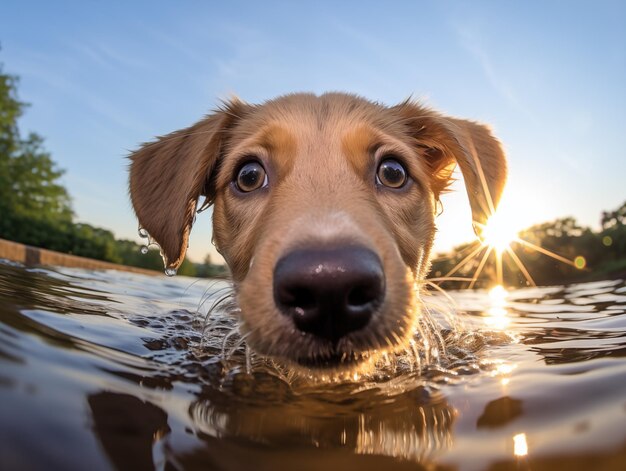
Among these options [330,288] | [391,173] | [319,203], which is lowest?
[330,288]

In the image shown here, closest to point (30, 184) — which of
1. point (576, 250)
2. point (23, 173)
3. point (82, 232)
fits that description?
point (23, 173)

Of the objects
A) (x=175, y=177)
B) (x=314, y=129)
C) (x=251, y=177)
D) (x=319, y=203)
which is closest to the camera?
(x=319, y=203)

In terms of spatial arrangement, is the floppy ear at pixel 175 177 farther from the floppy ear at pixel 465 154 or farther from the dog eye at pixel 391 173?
the floppy ear at pixel 465 154

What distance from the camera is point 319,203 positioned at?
3.02 m

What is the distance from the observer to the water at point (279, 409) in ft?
5.28

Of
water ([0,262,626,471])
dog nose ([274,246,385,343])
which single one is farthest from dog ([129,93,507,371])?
water ([0,262,626,471])

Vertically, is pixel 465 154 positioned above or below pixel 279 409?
above

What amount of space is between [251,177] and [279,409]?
83.2 inches

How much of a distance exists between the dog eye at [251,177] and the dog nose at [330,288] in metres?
1.64

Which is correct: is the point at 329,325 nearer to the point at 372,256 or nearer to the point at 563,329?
the point at 372,256

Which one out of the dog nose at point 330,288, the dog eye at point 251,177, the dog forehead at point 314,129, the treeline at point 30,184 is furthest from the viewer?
the treeline at point 30,184

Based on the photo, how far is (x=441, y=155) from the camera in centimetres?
521

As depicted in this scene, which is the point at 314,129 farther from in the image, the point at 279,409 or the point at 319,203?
the point at 279,409

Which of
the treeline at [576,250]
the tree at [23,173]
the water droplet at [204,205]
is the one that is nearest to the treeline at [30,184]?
the tree at [23,173]
